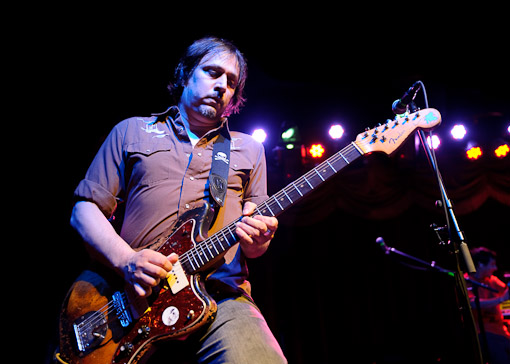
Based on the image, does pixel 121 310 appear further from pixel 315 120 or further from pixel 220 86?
pixel 315 120

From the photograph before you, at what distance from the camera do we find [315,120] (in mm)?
9305

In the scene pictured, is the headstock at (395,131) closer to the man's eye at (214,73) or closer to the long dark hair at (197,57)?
the man's eye at (214,73)

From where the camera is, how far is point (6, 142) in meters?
4.81

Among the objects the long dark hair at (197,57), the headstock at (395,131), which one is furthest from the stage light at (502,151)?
the long dark hair at (197,57)

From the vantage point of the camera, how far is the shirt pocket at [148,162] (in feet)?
8.23

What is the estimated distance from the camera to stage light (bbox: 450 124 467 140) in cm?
876

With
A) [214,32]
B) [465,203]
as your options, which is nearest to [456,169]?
[465,203]

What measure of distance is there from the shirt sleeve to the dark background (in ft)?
9.35

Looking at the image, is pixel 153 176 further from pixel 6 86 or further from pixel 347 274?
pixel 347 274

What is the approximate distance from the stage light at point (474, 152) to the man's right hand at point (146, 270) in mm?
9357

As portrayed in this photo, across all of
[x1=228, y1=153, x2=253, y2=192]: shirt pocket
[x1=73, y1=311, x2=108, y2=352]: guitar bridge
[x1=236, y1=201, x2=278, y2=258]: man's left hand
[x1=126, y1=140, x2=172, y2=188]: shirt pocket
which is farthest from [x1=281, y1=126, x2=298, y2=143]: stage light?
[x1=73, y1=311, x2=108, y2=352]: guitar bridge

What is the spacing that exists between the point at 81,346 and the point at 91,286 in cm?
35

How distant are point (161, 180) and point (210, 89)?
0.98m

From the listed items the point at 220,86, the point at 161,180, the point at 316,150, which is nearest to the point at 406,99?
the point at 220,86
